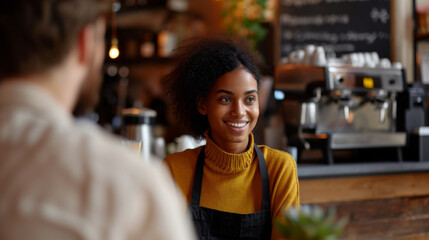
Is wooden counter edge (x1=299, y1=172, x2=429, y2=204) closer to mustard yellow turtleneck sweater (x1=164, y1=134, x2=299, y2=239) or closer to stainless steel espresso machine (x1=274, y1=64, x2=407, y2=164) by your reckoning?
stainless steel espresso machine (x1=274, y1=64, x2=407, y2=164)

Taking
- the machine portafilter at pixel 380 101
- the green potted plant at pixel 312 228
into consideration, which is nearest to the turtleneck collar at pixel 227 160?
the green potted plant at pixel 312 228

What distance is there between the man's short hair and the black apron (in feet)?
3.02

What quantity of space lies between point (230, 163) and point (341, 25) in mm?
2603

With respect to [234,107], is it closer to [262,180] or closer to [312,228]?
[262,180]

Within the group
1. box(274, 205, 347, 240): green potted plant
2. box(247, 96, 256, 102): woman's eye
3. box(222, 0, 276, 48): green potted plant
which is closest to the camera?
box(274, 205, 347, 240): green potted plant

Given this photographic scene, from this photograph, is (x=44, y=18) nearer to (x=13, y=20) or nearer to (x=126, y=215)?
(x=13, y=20)

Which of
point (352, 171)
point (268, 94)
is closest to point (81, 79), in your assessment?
point (352, 171)

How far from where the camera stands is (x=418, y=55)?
3.59 m

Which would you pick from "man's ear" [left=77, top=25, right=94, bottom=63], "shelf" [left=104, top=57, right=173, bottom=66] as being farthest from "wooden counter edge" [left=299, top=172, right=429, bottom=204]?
"shelf" [left=104, top=57, right=173, bottom=66]

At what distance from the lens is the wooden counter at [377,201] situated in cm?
249

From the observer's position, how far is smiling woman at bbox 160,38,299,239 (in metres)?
1.43

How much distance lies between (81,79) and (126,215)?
23cm

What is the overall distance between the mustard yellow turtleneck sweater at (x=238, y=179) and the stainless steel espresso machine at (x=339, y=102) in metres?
1.24

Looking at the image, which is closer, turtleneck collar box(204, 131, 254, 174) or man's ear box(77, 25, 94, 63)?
man's ear box(77, 25, 94, 63)
